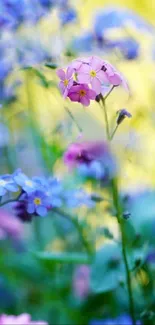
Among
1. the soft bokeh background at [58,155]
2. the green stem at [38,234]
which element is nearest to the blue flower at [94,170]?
the soft bokeh background at [58,155]

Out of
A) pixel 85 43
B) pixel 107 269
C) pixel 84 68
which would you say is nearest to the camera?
pixel 84 68

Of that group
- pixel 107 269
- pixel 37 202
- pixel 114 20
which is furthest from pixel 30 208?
pixel 114 20

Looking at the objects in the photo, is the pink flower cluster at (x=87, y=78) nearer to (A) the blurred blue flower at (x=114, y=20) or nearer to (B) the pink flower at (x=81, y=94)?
(B) the pink flower at (x=81, y=94)

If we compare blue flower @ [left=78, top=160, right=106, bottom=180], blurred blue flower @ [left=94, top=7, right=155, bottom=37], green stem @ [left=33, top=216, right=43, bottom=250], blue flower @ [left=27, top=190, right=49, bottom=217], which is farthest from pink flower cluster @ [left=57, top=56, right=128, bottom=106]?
green stem @ [left=33, top=216, right=43, bottom=250]

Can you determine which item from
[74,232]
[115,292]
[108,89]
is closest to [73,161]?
[108,89]

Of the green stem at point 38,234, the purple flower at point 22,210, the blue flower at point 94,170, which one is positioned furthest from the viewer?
the green stem at point 38,234

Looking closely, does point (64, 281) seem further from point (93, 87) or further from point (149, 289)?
point (93, 87)

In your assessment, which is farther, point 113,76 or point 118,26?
point 118,26

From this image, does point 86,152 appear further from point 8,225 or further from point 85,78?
point 8,225
